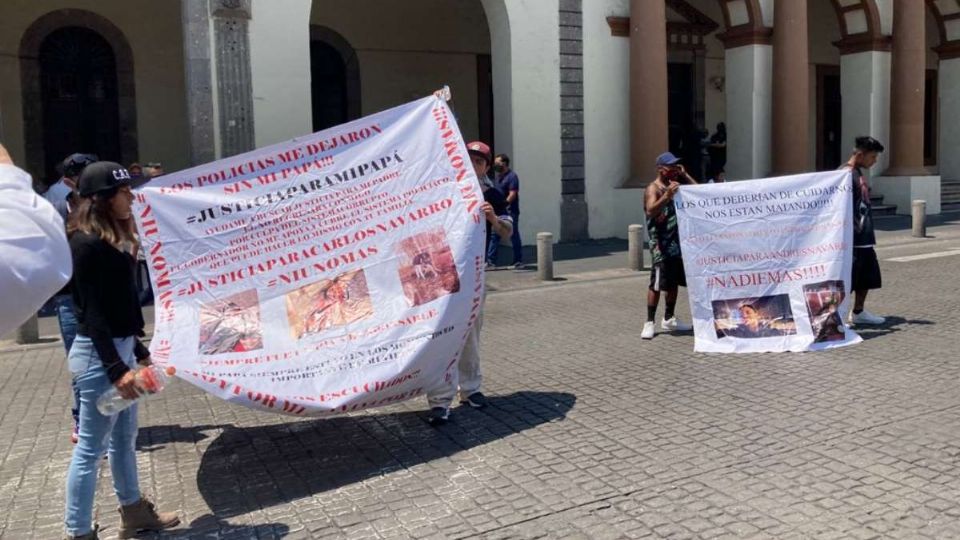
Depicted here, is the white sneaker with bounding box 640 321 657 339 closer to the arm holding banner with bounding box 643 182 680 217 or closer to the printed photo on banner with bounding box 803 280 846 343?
the arm holding banner with bounding box 643 182 680 217

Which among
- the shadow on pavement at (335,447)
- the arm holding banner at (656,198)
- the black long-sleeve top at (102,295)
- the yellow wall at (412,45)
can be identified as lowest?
the shadow on pavement at (335,447)

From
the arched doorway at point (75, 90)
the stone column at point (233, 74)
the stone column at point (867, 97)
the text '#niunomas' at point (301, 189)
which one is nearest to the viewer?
the text '#niunomas' at point (301, 189)

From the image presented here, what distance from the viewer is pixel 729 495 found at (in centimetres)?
428

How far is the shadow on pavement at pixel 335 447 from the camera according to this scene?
470 cm

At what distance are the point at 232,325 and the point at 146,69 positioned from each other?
15.0 meters

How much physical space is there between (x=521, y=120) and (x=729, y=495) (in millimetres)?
13448

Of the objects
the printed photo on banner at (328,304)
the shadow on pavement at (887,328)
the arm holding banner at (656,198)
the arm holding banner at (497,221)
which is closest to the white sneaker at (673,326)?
the arm holding banner at (656,198)

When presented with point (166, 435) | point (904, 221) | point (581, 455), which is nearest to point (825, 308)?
point (581, 455)

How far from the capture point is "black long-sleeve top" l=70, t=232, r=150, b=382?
3805mm

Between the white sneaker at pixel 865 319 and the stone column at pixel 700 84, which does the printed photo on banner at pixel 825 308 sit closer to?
the white sneaker at pixel 865 319

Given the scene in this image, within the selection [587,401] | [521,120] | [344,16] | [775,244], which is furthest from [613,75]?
[587,401]

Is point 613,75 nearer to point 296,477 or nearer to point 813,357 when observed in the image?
point 813,357

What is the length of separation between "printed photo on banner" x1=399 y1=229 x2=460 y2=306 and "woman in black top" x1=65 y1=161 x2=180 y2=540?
1.82 m

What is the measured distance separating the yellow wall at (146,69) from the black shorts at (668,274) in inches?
518
